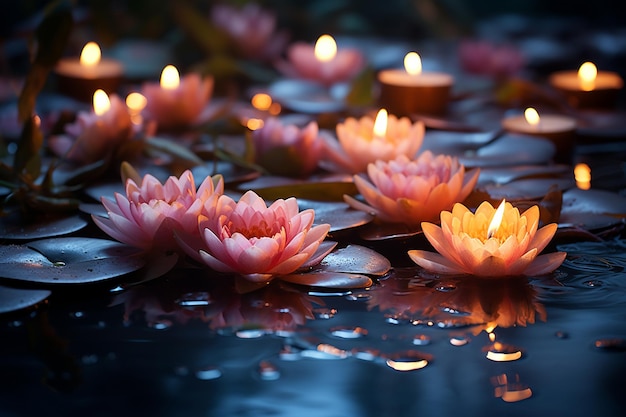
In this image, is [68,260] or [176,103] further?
[176,103]

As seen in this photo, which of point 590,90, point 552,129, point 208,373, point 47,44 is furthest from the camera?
point 590,90

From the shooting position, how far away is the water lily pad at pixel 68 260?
3.24 ft

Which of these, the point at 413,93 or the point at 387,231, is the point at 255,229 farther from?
the point at 413,93

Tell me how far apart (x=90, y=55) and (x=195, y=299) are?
3.47 ft

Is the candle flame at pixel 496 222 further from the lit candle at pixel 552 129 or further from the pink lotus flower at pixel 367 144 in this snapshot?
the lit candle at pixel 552 129

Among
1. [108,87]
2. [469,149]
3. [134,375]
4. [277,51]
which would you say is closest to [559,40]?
[277,51]

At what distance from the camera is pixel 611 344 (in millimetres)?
882

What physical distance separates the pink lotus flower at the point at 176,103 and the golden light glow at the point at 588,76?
0.86 meters

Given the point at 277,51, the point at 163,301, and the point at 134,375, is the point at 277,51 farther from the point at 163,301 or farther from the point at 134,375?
the point at 134,375

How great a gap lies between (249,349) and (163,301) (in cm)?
16

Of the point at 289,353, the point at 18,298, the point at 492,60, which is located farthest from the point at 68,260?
the point at 492,60

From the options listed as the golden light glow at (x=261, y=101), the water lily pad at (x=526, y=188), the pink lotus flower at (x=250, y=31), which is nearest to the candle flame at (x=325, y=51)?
the golden light glow at (x=261, y=101)

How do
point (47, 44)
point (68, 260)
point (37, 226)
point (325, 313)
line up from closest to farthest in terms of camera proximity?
point (325, 313), point (68, 260), point (37, 226), point (47, 44)

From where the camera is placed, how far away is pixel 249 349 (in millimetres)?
870
